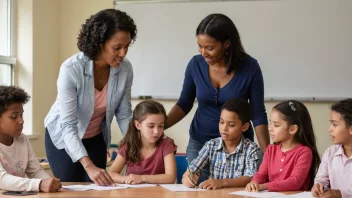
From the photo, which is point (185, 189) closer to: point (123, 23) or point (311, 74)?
point (123, 23)

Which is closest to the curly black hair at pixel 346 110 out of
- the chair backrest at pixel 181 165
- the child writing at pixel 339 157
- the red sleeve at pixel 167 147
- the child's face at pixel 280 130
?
the child writing at pixel 339 157

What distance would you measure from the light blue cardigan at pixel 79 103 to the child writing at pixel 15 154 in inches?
6.7

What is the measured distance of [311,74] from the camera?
435 cm

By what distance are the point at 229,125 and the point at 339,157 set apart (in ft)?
1.70

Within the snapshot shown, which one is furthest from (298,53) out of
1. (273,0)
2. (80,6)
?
(80,6)

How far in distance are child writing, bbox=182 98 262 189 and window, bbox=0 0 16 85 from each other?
2.50 meters

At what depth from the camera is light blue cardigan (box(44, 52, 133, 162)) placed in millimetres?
2342

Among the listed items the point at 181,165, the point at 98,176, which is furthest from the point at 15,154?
the point at 181,165

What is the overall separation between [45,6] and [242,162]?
9.48 ft

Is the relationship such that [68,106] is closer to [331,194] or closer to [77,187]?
[77,187]

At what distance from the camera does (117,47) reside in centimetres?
233

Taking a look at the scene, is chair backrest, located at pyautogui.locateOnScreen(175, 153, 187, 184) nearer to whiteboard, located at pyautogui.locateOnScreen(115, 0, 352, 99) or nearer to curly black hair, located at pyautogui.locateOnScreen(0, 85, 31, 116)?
curly black hair, located at pyautogui.locateOnScreen(0, 85, 31, 116)

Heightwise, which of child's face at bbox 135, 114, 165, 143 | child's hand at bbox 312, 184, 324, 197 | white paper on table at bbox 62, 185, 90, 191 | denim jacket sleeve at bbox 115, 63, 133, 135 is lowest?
white paper on table at bbox 62, 185, 90, 191

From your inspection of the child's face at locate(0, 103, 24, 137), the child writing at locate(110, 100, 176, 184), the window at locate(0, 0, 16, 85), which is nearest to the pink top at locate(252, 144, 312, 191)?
the child writing at locate(110, 100, 176, 184)
